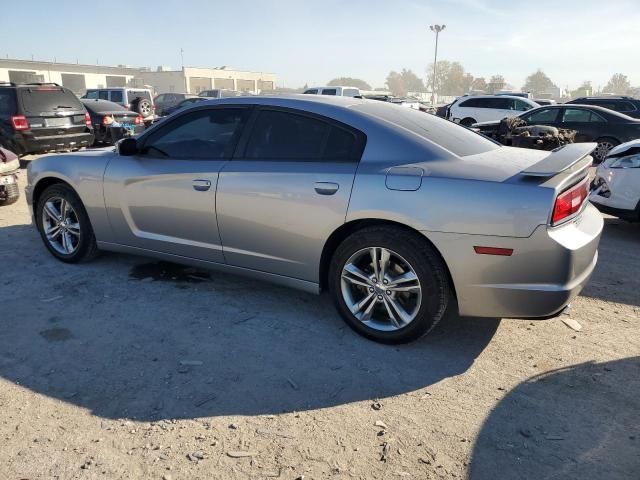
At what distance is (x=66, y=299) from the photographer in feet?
13.6

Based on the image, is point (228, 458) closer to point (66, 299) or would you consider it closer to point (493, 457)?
point (493, 457)

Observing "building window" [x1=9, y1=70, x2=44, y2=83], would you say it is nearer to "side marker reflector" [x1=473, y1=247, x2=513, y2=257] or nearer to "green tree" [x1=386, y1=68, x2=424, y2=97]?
"side marker reflector" [x1=473, y1=247, x2=513, y2=257]

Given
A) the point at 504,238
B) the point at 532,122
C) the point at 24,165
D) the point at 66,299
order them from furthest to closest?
the point at 532,122 → the point at 24,165 → the point at 66,299 → the point at 504,238

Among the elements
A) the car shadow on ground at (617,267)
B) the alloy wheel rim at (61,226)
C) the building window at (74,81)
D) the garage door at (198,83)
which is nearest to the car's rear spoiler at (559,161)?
the car shadow on ground at (617,267)

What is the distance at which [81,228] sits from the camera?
4789 millimetres

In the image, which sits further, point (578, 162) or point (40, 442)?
point (578, 162)

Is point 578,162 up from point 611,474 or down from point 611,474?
up

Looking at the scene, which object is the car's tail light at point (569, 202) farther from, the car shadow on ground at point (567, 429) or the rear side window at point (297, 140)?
the rear side window at point (297, 140)

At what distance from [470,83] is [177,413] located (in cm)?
14685

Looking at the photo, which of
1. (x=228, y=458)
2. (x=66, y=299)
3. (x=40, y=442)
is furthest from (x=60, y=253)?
(x=228, y=458)

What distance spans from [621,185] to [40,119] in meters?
10.3

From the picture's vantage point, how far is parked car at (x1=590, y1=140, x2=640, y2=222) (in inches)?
226

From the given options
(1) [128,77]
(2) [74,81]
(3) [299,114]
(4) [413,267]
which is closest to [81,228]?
(3) [299,114]

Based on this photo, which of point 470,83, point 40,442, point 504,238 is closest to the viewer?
point 40,442
